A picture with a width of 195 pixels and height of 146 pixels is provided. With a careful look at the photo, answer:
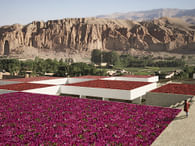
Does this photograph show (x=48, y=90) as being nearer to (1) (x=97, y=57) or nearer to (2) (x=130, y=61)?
(2) (x=130, y=61)

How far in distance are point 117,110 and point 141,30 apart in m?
166

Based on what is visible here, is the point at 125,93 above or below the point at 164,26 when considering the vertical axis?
below

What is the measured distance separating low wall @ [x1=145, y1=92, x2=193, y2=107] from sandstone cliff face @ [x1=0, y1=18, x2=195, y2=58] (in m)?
146

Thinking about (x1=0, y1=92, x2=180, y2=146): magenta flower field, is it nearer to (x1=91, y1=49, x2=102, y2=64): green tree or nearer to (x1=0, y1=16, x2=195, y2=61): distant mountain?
(x1=91, y1=49, x2=102, y2=64): green tree

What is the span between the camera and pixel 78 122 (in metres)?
14.2

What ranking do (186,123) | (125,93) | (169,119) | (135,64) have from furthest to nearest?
(135,64) → (125,93) → (169,119) → (186,123)

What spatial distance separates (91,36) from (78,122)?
166 meters

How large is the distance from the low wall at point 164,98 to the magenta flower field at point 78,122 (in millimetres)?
5942

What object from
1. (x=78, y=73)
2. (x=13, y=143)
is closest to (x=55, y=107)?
(x=13, y=143)

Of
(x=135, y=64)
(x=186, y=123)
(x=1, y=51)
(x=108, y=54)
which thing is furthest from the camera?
(x=1, y=51)

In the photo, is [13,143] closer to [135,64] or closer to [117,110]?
[117,110]

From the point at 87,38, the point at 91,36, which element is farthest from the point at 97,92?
the point at 87,38

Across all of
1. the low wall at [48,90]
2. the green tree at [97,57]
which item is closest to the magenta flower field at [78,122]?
the low wall at [48,90]

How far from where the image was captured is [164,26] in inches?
7131
